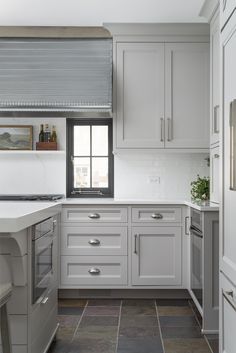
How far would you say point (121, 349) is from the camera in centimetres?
290

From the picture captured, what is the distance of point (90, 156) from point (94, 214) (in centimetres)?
93

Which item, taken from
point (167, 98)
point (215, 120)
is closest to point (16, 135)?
point (167, 98)

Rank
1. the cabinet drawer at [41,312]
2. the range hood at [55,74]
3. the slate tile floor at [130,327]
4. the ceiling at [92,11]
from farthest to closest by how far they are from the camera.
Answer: the range hood at [55,74], the ceiling at [92,11], the slate tile floor at [130,327], the cabinet drawer at [41,312]

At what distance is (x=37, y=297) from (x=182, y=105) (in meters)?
2.58

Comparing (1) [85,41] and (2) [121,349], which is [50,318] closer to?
(2) [121,349]

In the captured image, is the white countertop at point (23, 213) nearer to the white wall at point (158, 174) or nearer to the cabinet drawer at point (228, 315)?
the white wall at point (158, 174)

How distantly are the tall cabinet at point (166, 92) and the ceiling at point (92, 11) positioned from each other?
20cm

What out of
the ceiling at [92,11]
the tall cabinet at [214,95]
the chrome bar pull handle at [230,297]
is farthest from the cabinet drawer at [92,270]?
the ceiling at [92,11]

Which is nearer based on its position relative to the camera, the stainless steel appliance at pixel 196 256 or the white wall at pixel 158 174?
the stainless steel appliance at pixel 196 256

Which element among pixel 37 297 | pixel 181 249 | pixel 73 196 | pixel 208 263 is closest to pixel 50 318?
pixel 37 297

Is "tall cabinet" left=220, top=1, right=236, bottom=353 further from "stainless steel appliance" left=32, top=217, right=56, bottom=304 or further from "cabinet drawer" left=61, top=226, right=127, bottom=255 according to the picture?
"cabinet drawer" left=61, top=226, right=127, bottom=255

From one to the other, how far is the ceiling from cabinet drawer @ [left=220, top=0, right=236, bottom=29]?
172 cm

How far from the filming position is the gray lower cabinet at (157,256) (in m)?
4.04

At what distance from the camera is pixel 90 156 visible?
4.78 m
